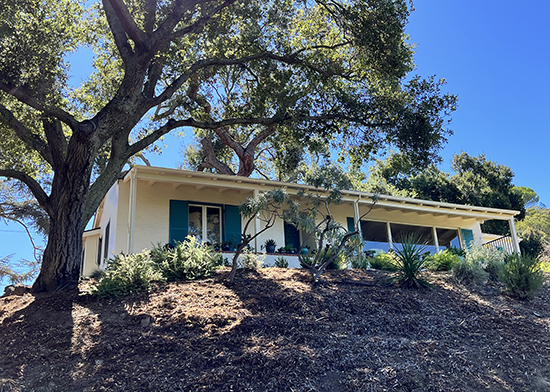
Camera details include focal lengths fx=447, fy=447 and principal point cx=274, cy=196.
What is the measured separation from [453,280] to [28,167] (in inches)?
509

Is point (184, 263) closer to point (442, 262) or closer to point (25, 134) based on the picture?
point (25, 134)

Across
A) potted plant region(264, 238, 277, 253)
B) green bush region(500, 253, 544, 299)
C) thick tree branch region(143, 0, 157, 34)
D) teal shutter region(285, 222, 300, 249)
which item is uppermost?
thick tree branch region(143, 0, 157, 34)

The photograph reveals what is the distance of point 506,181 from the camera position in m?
27.8

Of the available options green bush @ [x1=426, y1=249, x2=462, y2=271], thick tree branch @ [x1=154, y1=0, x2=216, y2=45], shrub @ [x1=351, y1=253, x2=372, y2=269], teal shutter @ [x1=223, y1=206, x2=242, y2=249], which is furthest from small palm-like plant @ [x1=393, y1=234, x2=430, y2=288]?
thick tree branch @ [x1=154, y1=0, x2=216, y2=45]

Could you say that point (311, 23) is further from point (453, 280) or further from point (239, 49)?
point (453, 280)

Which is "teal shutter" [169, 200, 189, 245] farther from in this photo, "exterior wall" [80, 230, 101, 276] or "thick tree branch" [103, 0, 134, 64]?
"exterior wall" [80, 230, 101, 276]

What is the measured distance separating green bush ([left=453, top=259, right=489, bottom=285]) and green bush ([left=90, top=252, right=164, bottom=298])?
21.5 ft

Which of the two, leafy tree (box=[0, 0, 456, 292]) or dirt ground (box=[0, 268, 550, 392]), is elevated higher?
leafy tree (box=[0, 0, 456, 292])

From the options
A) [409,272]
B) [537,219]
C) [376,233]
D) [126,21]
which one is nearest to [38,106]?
[126,21]

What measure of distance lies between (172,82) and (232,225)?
5.02m

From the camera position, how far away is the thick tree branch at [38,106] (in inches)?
352

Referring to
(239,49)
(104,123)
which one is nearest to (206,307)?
(104,123)

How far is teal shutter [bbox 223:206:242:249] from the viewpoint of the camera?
14.2m

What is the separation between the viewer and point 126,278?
27.8ft
